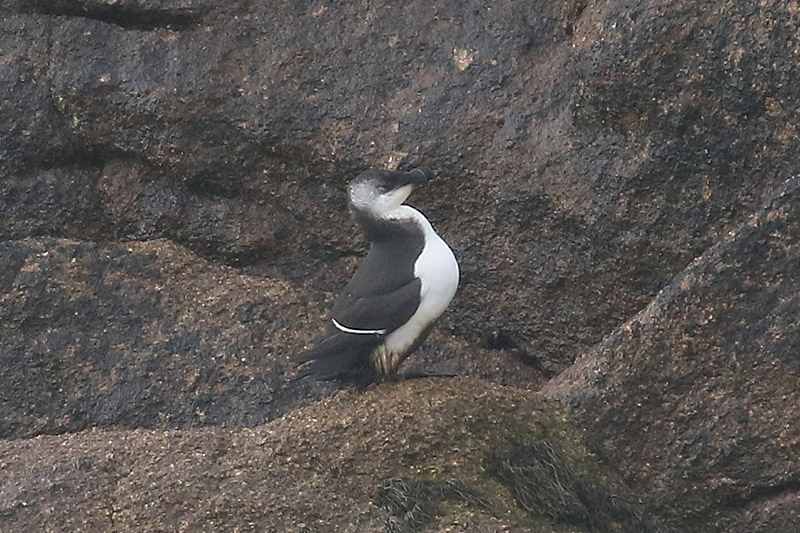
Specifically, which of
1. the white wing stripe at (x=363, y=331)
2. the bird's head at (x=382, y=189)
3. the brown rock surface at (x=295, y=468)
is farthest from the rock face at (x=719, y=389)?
the bird's head at (x=382, y=189)

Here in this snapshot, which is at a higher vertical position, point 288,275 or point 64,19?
point 64,19

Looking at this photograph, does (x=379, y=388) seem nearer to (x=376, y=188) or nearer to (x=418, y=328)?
(x=418, y=328)

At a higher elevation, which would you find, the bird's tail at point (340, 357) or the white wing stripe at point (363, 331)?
the white wing stripe at point (363, 331)

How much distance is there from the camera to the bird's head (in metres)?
5.63

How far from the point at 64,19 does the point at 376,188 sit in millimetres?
2387

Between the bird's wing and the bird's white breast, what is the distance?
37 millimetres

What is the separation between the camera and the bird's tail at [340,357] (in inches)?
215

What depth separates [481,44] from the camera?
665 cm

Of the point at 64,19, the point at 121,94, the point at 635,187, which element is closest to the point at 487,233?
the point at 635,187

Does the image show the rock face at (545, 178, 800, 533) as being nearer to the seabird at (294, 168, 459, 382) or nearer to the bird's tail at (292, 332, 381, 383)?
the seabird at (294, 168, 459, 382)

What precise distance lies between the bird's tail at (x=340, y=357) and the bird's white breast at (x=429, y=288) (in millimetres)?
107

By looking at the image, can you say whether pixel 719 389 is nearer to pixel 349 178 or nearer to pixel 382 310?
pixel 382 310

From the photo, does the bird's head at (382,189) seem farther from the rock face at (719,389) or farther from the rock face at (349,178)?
the rock face at (719,389)

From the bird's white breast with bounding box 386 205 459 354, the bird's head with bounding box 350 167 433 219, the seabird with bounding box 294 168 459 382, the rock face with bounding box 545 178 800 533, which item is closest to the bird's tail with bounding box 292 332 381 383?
the seabird with bounding box 294 168 459 382
